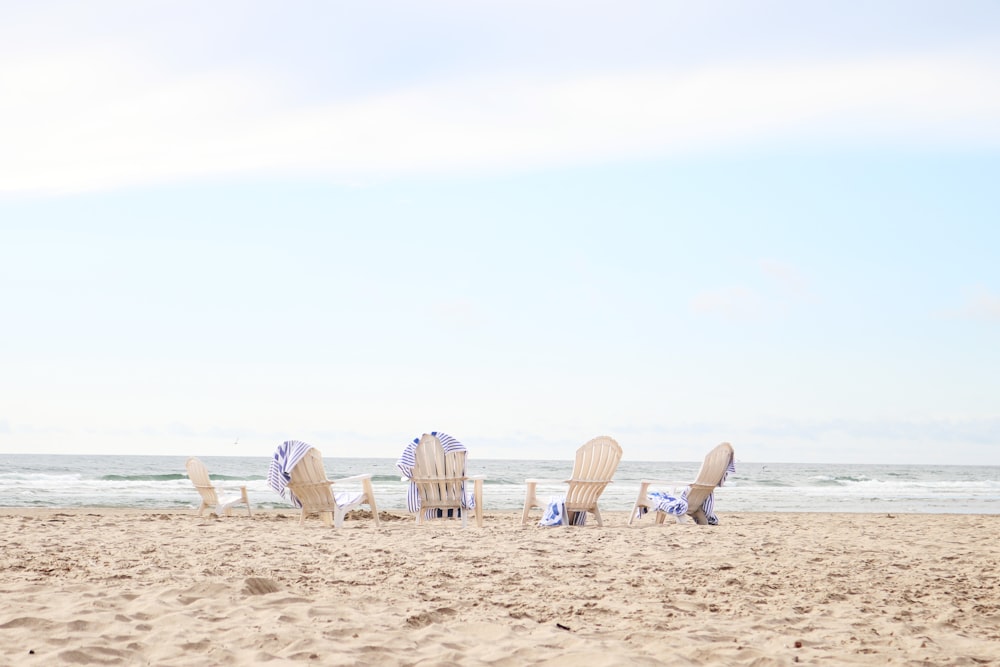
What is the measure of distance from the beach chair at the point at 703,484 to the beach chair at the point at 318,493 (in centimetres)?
273

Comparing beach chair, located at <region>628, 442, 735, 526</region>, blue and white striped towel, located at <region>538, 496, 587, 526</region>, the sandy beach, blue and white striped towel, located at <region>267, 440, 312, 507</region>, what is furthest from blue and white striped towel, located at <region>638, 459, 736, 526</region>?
blue and white striped towel, located at <region>267, 440, 312, 507</region>

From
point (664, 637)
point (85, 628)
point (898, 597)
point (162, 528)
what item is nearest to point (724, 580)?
point (898, 597)

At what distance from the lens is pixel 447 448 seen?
27.7ft

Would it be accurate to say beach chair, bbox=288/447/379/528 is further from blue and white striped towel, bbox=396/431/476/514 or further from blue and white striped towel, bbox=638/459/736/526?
blue and white striped towel, bbox=638/459/736/526

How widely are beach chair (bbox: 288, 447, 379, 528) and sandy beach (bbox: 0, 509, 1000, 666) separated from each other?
59.0 inches

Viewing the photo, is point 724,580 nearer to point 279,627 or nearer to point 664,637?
point 664,637

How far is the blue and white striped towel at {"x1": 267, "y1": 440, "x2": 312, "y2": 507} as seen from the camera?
8.14 meters

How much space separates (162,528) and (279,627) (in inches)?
164

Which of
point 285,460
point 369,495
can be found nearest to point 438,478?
point 369,495

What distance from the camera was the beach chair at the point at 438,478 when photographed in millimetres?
8352

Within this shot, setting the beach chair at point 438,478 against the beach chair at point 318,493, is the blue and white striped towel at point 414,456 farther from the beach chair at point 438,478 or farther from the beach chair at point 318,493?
the beach chair at point 318,493

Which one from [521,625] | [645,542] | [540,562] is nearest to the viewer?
[521,625]

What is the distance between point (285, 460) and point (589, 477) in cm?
291

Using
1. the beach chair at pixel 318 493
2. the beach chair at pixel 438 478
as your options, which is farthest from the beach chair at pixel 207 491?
the beach chair at pixel 438 478
